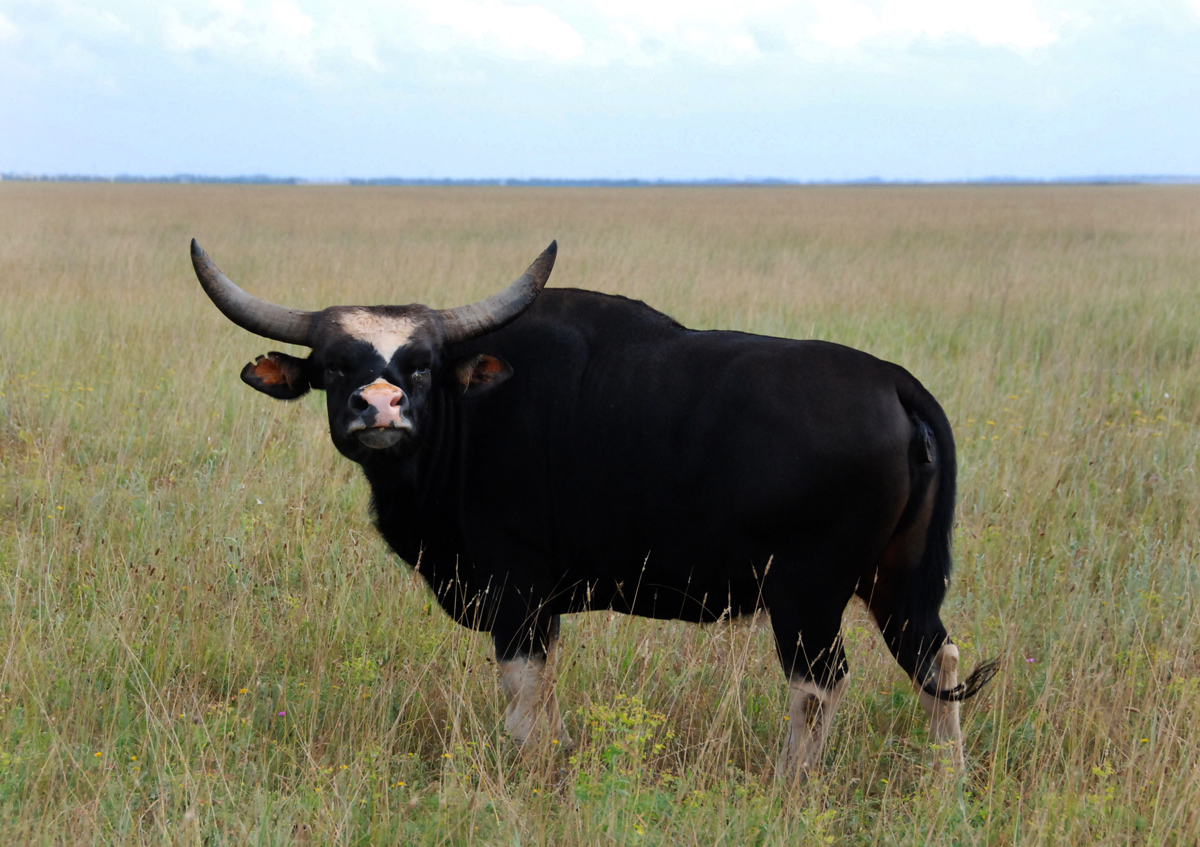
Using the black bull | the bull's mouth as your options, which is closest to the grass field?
the black bull

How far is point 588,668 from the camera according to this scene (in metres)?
4.23

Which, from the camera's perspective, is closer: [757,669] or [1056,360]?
[757,669]

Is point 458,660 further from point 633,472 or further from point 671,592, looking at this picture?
point 633,472

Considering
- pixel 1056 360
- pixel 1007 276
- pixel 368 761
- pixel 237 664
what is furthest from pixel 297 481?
pixel 1007 276

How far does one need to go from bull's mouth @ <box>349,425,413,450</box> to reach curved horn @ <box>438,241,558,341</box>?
1.69 feet

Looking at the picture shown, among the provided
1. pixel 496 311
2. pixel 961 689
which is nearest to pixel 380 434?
pixel 496 311

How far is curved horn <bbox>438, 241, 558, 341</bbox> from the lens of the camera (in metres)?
3.83

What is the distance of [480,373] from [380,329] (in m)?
0.38

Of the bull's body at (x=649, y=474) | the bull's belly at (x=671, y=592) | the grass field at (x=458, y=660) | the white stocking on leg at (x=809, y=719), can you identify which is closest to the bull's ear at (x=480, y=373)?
the bull's body at (x=649, y=474)

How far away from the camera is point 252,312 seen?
388 centimetres

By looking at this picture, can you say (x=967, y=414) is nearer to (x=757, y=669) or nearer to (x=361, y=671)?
(x=757, y=669)

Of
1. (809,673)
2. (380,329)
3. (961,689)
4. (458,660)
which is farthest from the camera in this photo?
(458,660)

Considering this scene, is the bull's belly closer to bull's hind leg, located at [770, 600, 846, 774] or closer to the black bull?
the black bull

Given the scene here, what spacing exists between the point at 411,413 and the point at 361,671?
3.72 ft
